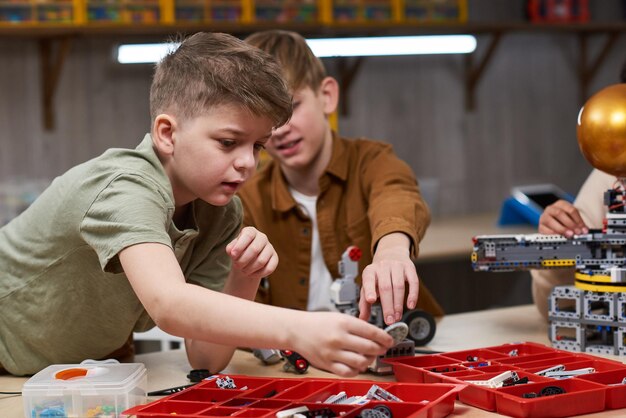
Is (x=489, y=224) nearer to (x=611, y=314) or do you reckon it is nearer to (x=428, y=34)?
(x=428, y=34)

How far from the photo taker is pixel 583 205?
1.78m

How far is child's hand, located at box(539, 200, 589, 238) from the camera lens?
156 centimetres

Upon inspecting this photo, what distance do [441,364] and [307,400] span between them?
0.28 metres

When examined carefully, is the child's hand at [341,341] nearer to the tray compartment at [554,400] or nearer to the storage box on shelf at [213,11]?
the tray compartment at [554,400]

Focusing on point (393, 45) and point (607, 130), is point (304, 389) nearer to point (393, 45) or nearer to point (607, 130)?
point (607, 130)

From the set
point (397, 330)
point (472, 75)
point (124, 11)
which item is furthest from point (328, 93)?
point (472, 75)

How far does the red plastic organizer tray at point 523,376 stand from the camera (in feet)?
3.56

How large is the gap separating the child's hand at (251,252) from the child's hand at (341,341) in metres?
0.25

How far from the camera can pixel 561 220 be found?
1570 millimetres

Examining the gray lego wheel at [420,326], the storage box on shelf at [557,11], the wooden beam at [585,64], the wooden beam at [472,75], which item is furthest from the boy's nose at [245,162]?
the wooden beam at [585,64]

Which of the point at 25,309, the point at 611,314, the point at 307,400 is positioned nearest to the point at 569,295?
the point at 611,314

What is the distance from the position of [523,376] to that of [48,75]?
2.83 metres

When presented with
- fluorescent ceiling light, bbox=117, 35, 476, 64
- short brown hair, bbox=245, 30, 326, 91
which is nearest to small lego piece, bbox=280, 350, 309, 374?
short brown hair, bbox=245, 30, 326, 91

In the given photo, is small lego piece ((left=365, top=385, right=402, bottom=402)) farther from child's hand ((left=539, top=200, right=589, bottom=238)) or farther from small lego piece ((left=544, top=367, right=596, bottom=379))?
child's hand ((left=539, top=200, right=589, bottom=238))
